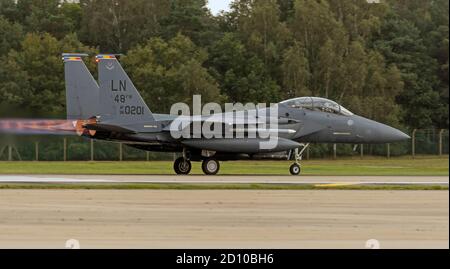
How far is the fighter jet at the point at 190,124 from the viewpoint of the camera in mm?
35469

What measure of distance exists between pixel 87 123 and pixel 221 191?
34.9 ft

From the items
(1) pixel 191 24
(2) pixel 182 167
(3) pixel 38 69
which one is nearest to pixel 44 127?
(2) pixel 182 167

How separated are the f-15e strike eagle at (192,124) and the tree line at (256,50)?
20.5 meters

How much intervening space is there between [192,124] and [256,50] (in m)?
32.1

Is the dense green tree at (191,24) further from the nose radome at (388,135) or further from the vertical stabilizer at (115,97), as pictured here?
the vertical stabilizer at (115,97)

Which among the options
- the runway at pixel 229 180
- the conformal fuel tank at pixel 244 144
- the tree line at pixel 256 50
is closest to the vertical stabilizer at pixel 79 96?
the conformal fuel tank at pixel 244 144

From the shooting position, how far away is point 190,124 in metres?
35.7

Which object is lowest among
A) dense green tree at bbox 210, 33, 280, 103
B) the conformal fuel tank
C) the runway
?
the runway

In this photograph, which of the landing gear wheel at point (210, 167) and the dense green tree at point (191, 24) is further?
the dense green tree at point (191, 24)

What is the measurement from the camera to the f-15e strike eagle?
35.5m

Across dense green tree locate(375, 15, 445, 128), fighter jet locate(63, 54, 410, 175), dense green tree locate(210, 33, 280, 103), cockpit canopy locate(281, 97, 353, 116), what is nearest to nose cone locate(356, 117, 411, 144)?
fighter jet locate(63, 54, 410, 175)

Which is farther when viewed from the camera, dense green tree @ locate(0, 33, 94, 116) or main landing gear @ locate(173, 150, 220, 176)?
dense green tree @ locate(0, 33, 94, 116)

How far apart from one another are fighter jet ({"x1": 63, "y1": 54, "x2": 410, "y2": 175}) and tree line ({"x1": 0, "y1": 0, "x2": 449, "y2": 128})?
67.5 ft

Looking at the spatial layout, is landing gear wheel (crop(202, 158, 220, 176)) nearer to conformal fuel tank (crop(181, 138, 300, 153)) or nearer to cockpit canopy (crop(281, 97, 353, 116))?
conformal fuel tank (crop(181, 138, 300, 153))
